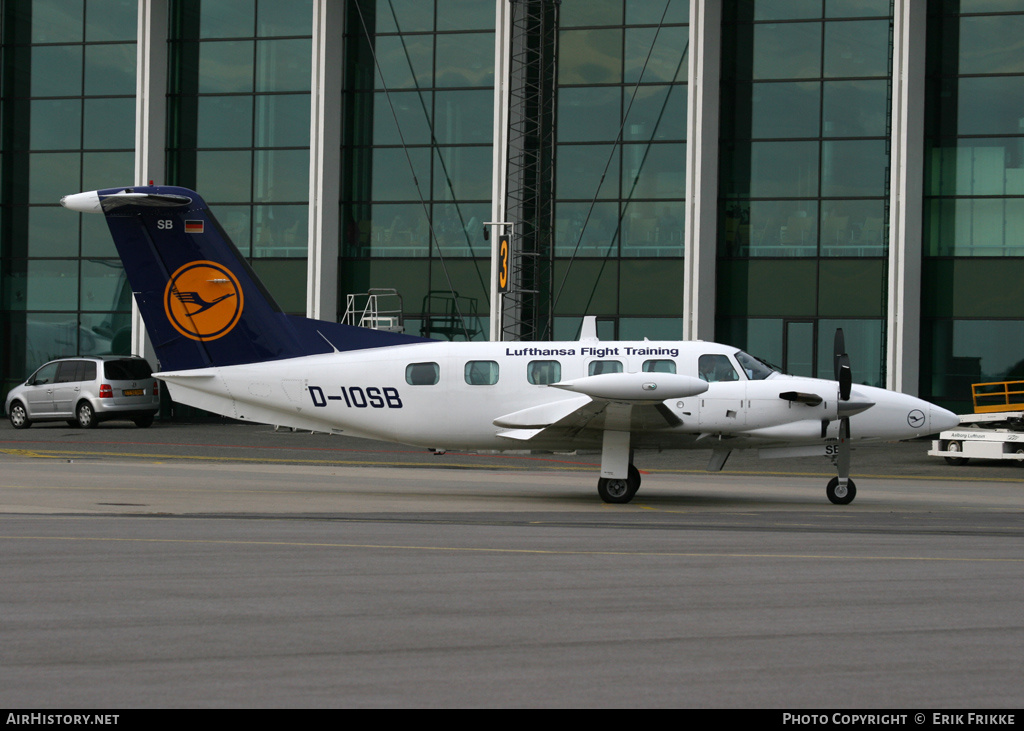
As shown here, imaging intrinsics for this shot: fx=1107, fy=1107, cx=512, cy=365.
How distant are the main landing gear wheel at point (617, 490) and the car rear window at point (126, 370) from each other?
2007 centimetres

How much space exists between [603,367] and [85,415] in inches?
829

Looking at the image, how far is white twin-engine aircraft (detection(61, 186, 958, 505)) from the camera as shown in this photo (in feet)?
A: 53.2

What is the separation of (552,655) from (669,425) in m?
10.2

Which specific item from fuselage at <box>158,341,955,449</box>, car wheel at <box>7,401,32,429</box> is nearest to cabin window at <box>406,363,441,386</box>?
fuselage at <box>158,341,955,449</box>

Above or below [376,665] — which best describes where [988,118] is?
above

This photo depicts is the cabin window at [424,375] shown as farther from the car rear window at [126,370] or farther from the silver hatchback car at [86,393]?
the silver hatchback car at [86,393]

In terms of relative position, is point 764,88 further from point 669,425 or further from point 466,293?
point 669,425

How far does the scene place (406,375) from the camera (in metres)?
16.8

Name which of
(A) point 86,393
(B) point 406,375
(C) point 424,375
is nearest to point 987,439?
(C) point 424,375

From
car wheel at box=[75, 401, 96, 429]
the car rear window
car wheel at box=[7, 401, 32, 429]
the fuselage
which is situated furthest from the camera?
car wheel at box=[7, 401, 32, 429]

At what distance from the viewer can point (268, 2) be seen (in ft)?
124

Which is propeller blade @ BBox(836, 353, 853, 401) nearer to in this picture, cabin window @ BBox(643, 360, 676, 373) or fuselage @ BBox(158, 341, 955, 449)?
fuselage @ BBox(158, 341, 955, 449)

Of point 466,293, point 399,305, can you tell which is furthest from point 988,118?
point 399,305

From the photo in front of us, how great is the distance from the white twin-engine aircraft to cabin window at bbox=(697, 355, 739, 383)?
0.07 feet
